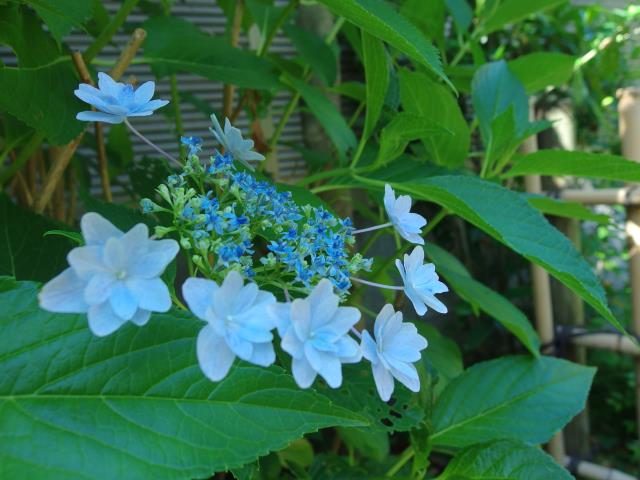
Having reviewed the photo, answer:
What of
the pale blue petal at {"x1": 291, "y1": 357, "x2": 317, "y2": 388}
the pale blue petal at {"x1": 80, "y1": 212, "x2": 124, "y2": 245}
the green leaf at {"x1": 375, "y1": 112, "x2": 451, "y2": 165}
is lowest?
the pale blue petal at {"x1": 291, "y1": 357, "x2": 317, "y2": 388}

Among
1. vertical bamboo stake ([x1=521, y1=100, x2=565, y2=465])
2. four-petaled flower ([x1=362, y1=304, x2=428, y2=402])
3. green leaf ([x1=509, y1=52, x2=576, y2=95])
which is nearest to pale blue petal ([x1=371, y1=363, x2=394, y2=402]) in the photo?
four-petaled flower ([x1=362, y1=304, x2=428, y2=402])

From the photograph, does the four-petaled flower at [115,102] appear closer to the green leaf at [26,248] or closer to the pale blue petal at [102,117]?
the pale blue petal at [102,117]

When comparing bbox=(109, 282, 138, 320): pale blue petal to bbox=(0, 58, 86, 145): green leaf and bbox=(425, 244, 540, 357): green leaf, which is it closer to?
bbox=(0, 58, 86, 145): green leaf

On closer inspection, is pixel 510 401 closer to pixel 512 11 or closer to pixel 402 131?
pixel 402 131

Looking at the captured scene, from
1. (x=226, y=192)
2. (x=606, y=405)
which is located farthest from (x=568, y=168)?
(x=606, y=405)

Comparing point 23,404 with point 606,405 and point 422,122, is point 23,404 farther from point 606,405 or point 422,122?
point 606,405

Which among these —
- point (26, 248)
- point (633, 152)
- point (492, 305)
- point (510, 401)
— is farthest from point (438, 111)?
point (633, 152)

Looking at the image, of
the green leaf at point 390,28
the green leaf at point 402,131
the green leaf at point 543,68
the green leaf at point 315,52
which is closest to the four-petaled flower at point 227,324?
the green leaf at point 390,28

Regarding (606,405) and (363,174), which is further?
(606,405)
